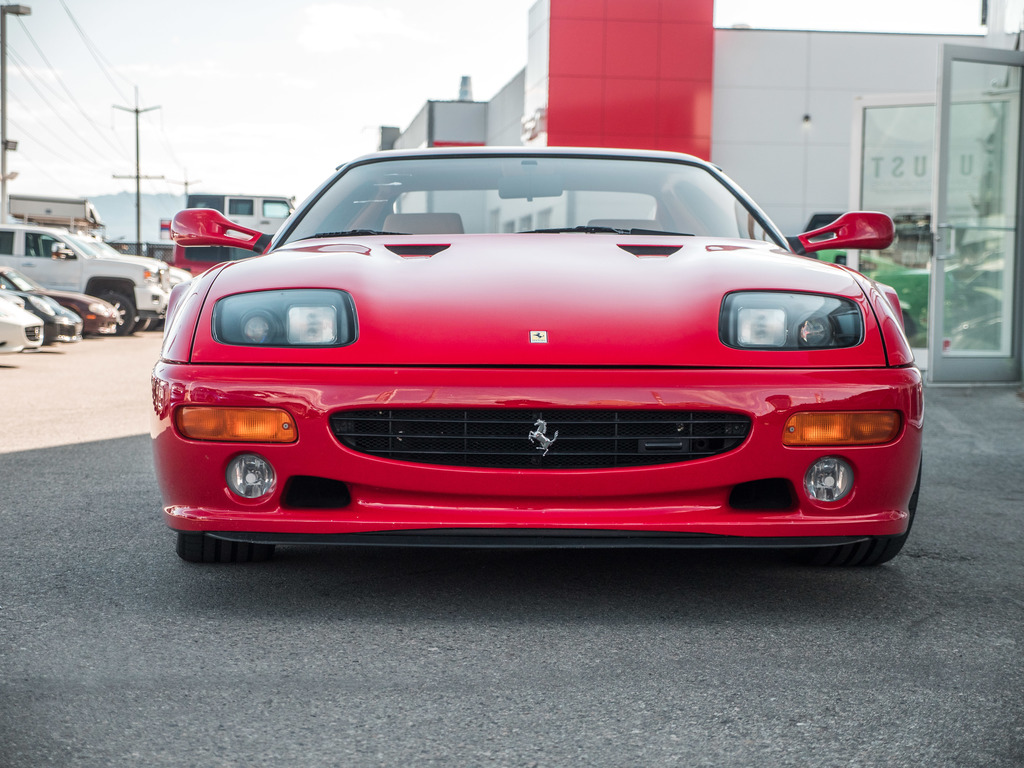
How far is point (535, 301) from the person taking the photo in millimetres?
2797

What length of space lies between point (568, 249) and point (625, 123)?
19.7m

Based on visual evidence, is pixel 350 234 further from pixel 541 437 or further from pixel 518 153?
pixel 541 437

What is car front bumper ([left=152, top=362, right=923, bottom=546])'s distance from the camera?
2645 millimetres

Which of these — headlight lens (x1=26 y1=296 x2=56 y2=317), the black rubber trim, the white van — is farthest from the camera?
the white van

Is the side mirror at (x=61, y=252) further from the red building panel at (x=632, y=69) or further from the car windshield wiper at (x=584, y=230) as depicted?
the car windshield wiper at (x=584, y=230)

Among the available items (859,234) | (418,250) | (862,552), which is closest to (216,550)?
(418,250)

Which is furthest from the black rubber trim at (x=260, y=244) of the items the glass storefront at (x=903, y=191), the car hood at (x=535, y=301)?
the glass storefront at (x=903, y=191)

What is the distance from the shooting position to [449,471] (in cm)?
266

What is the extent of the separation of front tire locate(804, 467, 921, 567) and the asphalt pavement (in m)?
0.04

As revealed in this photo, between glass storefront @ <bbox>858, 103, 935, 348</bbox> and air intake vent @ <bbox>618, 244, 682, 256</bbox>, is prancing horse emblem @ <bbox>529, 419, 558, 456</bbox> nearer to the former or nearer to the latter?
air intake vent @ <bbox>618, 244, 682, 256</bbox>

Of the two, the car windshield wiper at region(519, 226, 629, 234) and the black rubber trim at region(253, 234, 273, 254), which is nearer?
the car windshield wiper at region(519, 226, 629, 234)

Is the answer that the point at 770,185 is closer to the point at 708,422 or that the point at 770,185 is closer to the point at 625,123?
the point at 625,123

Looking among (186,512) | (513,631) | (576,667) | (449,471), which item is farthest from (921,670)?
(186,512)

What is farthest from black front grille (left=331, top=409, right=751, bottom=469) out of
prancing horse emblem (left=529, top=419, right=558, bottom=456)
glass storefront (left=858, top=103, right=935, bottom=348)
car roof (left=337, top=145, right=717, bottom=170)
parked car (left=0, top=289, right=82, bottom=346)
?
parked car (left=0, top=289, right=82, bottom=346)
